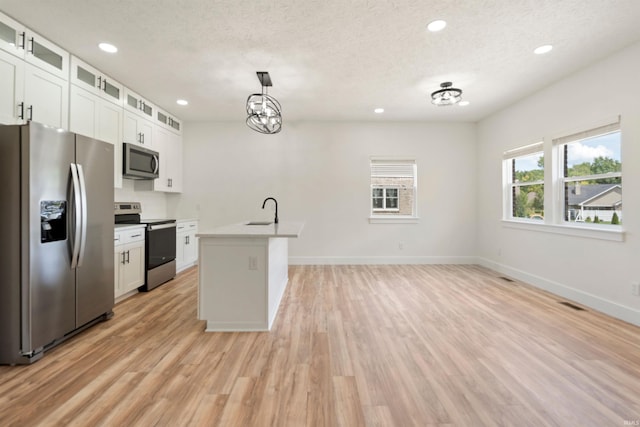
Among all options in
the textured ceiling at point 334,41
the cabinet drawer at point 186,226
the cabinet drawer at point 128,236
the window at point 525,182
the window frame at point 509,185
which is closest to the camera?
the textured ceiling at point 334,41

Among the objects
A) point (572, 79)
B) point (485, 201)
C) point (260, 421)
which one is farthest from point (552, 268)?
point (260, 421)

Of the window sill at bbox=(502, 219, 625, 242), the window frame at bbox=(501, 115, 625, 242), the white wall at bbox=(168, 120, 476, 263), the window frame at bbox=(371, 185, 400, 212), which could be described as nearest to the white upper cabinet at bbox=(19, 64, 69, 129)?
the white wall at bbox=(168, 120, 476, 263)

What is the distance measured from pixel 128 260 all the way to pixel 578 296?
5438 mm

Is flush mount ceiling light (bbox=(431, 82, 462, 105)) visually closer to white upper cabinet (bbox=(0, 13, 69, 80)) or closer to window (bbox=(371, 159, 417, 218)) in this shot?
window (bbox=(371, 159, 417, 218))

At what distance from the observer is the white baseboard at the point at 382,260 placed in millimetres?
5652

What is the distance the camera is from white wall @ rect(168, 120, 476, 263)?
564 cm

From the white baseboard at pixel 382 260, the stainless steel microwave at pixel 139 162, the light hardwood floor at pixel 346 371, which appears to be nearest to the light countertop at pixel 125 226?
the stainless steel microwave at pixel 139 162

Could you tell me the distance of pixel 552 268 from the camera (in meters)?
3.88

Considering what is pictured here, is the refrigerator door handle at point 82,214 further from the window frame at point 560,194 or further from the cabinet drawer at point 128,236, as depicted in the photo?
the window frame at point 560,194

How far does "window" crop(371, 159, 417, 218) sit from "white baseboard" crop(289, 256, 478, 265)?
837 millimetres

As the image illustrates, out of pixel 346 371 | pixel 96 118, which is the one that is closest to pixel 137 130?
pixel 96 118

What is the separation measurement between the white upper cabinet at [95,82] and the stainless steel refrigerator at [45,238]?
1.14 m

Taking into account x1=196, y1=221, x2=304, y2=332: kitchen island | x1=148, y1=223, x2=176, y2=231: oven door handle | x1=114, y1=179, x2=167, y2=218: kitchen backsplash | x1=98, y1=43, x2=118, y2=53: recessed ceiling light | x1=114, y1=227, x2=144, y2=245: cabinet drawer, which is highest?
x1=98, y1=43, x2=118, y2=53: recessed ceiling light

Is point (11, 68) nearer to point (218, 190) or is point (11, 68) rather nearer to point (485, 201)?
point (218, 190)
